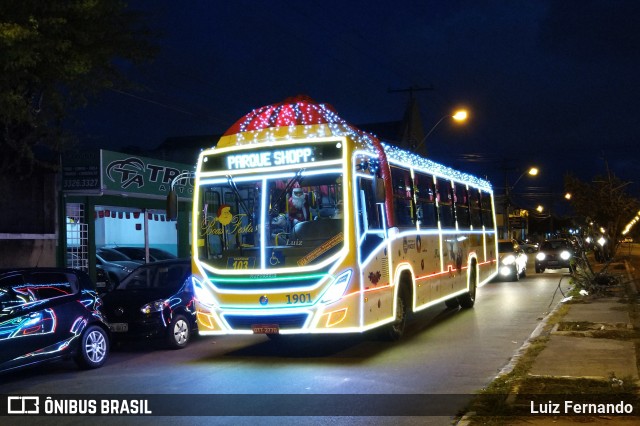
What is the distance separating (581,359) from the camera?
9.79 meters

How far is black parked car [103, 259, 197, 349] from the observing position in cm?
1286

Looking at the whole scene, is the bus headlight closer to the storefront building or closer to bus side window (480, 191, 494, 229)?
the storefront building

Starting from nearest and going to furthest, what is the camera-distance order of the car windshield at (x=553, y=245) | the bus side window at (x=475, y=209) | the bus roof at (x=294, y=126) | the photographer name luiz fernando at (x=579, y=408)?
the photographer name luiz fernando at (x=579, y=408) → the bus roof at (x=294, y=126) → the bus side window at (x=475, y=209) → the car windshield at (x=553, y=245)

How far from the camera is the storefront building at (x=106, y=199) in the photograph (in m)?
20.1

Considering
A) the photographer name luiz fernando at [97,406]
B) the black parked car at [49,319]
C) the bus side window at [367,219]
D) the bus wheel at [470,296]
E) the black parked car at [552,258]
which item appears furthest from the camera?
the black parked car at [552,258]

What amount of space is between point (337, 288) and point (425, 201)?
15.6 ft

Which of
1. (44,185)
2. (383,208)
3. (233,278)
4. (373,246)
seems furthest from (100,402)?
(44,185)

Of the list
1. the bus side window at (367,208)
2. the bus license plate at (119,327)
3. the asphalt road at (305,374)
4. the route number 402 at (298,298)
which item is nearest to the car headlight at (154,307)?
the bus license plate at (119,327)

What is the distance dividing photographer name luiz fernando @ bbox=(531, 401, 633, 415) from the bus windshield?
4.10 meters

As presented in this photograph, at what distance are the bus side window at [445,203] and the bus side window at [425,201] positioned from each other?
49cm

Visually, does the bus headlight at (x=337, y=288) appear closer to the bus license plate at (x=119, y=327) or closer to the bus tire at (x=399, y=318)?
the bus tire at (x=399, y=318)

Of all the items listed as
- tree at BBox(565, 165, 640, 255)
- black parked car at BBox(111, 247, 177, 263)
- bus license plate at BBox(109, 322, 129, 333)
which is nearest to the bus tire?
bus license plate at BBox(109, 322, 129, 333)

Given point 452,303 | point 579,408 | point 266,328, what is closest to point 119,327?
point 266,328

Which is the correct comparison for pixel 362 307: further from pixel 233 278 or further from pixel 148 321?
pixel 148 321
